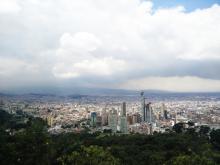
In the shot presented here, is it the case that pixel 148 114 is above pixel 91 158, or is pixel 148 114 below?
below

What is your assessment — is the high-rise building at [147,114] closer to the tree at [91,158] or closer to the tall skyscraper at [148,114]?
the tall skyscraper at [148,114]

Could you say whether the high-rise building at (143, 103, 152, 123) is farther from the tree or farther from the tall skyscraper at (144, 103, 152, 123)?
the tree

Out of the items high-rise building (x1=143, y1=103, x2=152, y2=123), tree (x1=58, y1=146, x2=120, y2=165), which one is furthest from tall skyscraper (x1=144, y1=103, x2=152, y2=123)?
tree (x1=58, y1=146, x2=120, y2=165)

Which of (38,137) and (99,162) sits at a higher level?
(38,137)

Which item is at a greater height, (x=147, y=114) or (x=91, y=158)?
(x=91, y=158)

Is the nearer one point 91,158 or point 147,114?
point 91,158

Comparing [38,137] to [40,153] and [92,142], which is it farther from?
[92,142]

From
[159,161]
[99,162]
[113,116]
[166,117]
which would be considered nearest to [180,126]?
[113,116]

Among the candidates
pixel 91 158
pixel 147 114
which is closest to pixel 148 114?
pixel 147 114

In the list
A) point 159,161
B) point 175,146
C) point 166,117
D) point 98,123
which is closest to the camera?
point 159,161

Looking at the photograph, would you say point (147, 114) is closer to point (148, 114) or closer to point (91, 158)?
point (148, 114)

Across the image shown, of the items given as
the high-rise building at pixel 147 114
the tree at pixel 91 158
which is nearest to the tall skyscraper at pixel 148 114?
the high-rise building at pixel 147 114
